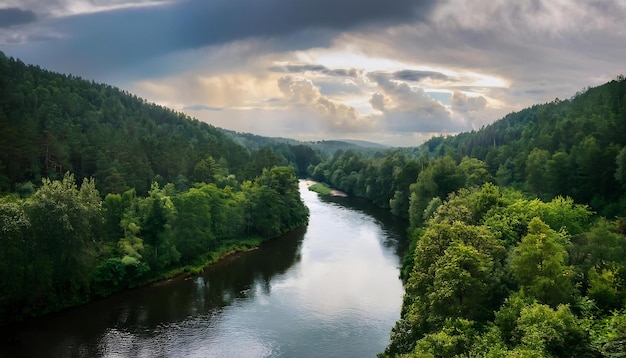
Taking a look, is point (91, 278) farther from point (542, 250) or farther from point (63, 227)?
point (542, 250)

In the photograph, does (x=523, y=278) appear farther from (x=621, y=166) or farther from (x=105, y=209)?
(x=105, y=209)

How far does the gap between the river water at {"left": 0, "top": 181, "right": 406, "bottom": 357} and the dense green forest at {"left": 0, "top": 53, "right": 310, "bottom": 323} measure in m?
3.20

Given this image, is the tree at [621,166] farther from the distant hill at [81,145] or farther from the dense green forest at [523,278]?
the distant hill at [81,145]

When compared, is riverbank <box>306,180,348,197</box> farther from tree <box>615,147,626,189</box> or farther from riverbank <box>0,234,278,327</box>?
tree <box>615,147,626,189</box>

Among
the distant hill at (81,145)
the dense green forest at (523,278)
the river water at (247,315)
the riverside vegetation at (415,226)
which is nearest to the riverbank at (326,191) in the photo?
the riverside vegetation at (415,226)

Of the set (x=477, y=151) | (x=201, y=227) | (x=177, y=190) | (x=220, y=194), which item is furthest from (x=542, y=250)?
(x=477, y=151)

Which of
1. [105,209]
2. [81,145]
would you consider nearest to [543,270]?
[105,209]

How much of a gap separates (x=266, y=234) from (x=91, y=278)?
34.8 metres

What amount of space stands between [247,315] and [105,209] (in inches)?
889

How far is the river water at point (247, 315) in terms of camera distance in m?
40.8

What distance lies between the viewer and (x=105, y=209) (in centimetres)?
5725

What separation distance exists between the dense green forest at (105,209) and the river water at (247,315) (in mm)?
3199

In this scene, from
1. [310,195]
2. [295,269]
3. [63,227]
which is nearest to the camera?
[63,227]

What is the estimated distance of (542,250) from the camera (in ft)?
101
